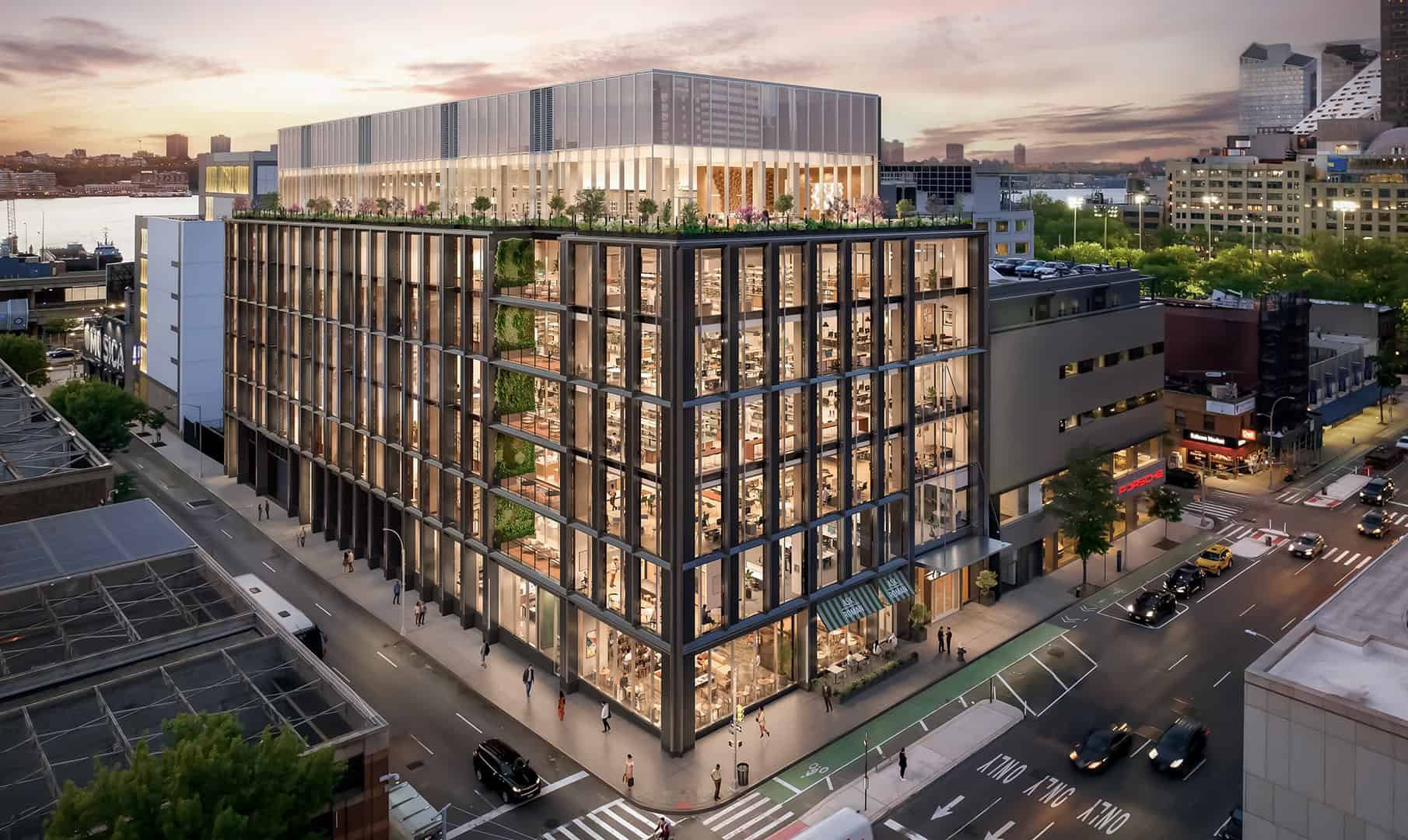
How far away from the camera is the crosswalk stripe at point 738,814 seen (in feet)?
123

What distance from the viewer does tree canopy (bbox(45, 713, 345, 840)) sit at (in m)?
22.1

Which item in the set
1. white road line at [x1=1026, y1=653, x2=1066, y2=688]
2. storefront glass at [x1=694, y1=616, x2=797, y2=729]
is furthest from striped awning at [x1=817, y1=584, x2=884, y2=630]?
white road line at [x1=1026, y1=653, x2=1066, y2=688]

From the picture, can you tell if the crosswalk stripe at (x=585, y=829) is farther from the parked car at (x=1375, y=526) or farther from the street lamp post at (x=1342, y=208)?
the street lamp post at (x=1342, y=208)

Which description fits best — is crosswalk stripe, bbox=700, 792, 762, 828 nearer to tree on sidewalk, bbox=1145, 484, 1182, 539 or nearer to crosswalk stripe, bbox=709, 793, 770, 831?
crosswalk stripe, bbox=709, 793, 770, 831

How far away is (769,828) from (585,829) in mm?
7102

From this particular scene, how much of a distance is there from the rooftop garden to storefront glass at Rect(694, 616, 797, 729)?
62.6ft

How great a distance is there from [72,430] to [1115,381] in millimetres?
68743

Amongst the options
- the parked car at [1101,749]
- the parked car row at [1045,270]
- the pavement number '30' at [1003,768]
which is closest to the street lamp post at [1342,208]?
the parked car row at [1045,270]

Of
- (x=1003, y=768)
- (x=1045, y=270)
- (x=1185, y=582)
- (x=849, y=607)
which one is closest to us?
(x=1003, y=768)

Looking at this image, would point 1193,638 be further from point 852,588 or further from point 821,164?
point 821,164

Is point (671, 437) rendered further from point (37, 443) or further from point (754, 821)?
point (37, 443)

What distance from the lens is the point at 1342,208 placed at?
190 metres

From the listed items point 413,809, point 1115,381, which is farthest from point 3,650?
point 1115,381

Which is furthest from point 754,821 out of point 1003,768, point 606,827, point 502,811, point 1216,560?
point 1216,560
